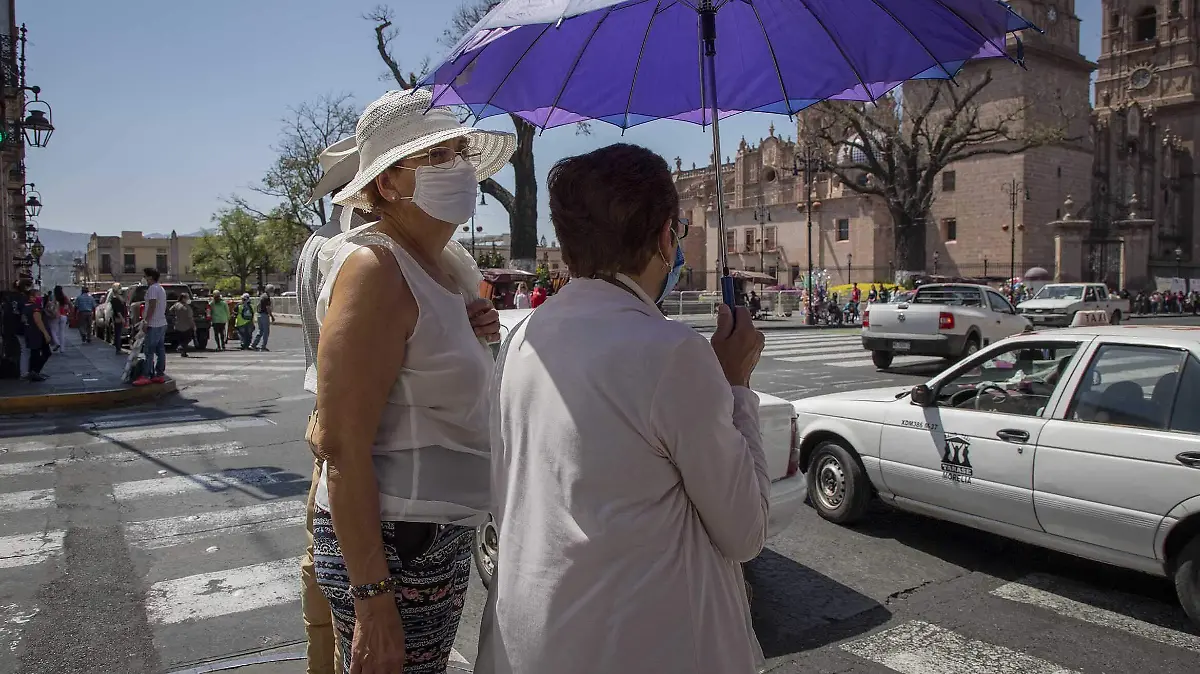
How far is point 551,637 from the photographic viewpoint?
157cm

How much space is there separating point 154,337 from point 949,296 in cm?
1523

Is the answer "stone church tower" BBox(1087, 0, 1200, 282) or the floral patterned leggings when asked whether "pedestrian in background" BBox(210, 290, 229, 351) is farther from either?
"stone church tower" BBox(1087, 0, 1200, 282)

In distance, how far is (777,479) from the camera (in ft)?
15.8

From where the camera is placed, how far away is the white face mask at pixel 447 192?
205 centimetres

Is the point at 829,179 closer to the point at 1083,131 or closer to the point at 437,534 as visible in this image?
the point at 1083,131

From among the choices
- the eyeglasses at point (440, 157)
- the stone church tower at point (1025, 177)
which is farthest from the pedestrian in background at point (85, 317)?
the stone church tower at point (1025, 177)

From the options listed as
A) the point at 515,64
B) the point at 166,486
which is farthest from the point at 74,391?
the point at 515,64

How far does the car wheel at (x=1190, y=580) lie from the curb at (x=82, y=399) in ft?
41.4

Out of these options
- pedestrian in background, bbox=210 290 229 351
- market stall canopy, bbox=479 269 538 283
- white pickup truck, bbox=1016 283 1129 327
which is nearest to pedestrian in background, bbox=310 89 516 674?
pedestrian in background, bbox=210 290 229 351

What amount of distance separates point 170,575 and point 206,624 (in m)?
0.91

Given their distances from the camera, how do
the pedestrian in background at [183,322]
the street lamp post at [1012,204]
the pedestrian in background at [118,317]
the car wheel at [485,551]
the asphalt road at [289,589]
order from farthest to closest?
the street lamp post at [1012,204] → the pedestrian in background at [118,317] → the pedestrian in background at [183,322] → the car wheel at [485,551] → the asphalt road at [289,589]

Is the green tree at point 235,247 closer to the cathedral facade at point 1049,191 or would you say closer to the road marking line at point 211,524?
the cathedral facade at point 1049,191

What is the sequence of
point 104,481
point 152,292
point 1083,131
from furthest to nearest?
point 1083,131 → point 152,292 → point 104,481

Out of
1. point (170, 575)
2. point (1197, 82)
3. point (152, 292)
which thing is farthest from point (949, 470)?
point (1197, 82)
